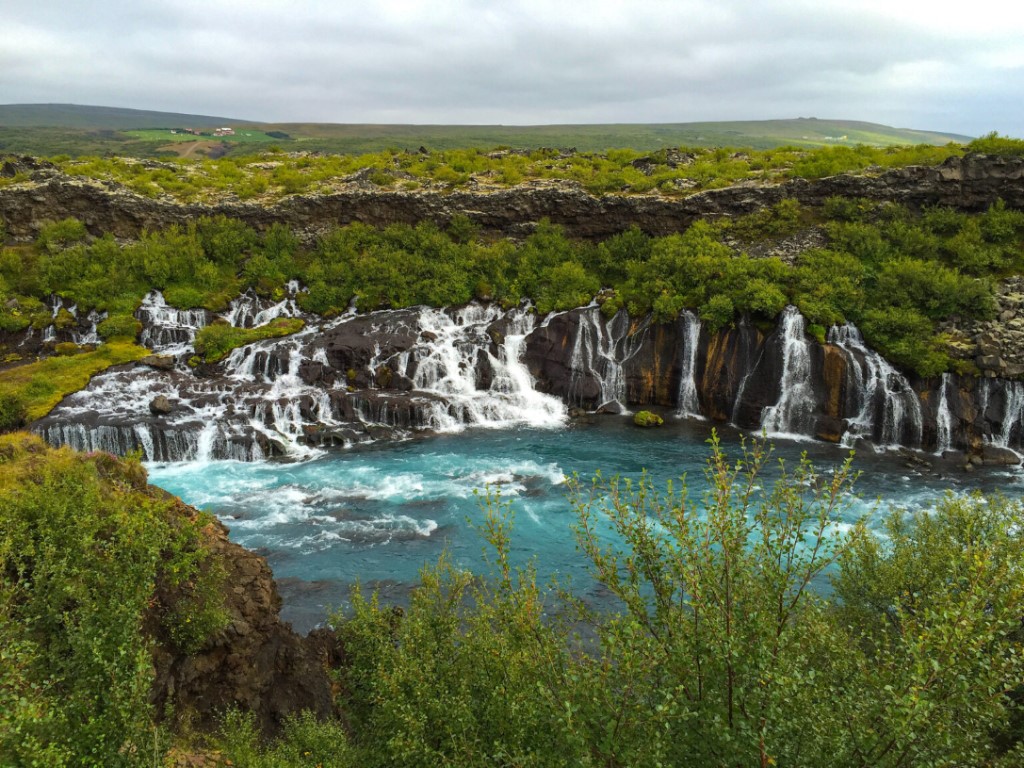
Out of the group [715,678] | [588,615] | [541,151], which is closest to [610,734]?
[715,678]

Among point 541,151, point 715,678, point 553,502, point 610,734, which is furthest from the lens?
point 541,151

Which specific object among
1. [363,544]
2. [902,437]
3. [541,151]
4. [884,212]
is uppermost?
[541,151]

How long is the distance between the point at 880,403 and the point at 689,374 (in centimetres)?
1095

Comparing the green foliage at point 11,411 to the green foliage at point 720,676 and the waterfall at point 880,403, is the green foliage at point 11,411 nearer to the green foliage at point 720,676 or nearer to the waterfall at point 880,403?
the green foliage at point 720,676

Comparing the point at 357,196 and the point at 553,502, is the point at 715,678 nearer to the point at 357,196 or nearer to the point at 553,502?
the point at 553,502

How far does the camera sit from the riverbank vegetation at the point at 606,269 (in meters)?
36.5

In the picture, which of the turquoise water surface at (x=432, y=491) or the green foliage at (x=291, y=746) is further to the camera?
the turquoise water surface at (x=432, y=491)

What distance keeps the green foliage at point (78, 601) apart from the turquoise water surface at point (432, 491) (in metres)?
8.16

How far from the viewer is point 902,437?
33688 mm

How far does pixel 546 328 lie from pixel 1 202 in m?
46.0

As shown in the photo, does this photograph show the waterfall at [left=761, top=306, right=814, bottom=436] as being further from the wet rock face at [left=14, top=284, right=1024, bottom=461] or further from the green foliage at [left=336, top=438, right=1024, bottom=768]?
the green foliage at [left=336, top=438, right=1024, bottom=768]

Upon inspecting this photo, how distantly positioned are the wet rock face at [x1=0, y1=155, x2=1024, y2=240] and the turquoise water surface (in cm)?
2064

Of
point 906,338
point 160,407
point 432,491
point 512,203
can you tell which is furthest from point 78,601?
point 512,203

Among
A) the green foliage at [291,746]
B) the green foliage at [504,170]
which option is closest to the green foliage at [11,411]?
the green foliage at [504,170]
